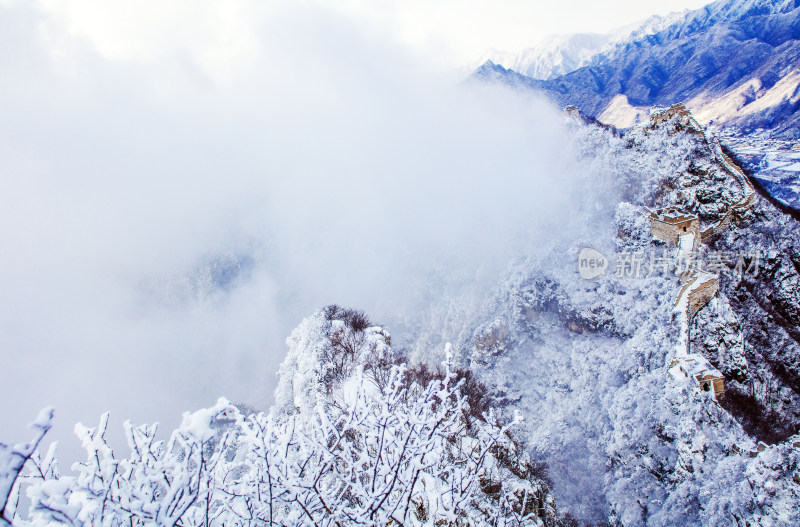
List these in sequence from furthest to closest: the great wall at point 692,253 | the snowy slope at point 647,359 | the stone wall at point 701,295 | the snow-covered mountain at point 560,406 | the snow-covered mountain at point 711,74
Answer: the snow-covered mountain at point 711,74, the stone wall at point 701,295, the great wall at point 692,253, the snowy slope at point 647,359, the snow-covered mountain at point 560,406

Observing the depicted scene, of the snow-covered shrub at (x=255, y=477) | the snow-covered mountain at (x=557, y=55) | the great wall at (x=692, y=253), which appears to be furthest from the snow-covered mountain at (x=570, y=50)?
the snow-covered shrub at (x=255, y=477)

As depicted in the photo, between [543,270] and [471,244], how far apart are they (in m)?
11.2

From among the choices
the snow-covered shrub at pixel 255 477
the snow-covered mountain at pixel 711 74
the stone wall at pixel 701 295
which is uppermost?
the snow-covered mountain at pixel 711 74

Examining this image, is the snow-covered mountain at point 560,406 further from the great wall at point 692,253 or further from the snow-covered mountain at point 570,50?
the snow-covered mountain at point 570,50

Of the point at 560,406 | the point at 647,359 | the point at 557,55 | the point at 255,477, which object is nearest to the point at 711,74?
the point at 557,55

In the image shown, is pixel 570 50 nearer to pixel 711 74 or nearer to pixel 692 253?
pixel 711 74

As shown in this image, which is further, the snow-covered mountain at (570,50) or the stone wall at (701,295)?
the snow-covered mountain at (570,50)

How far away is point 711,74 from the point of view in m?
110

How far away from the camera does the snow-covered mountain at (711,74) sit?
304 feet

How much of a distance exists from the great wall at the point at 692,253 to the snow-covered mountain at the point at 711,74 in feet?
239

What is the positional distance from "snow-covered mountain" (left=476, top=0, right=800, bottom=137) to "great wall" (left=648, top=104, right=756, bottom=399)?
72.8m

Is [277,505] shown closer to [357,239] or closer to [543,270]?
[543,270]

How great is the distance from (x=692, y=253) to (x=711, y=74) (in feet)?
447

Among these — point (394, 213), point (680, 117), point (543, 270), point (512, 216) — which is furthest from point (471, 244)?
A: point (680, 117)
